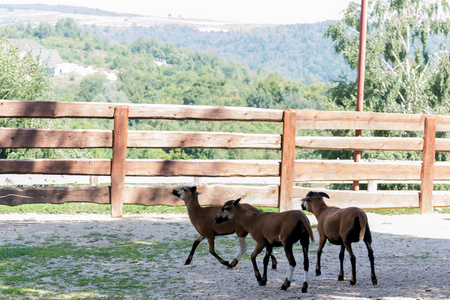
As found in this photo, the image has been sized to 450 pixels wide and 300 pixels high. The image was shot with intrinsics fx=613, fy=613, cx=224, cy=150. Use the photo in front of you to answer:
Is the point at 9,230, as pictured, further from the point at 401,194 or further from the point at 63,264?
the point at 401,194

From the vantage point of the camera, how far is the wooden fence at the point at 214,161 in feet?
33.0

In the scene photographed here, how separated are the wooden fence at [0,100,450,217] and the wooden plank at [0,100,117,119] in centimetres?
2

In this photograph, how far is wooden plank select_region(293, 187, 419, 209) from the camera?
11.0 metres

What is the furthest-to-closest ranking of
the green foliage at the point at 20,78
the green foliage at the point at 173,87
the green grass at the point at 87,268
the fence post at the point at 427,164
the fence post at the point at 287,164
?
the green foliage at the point at 173,87
the green foliage at the point at 20,78
the fence post at the point at 427,164
the fence post at the point at 287,164
the green grass at the point at 87,268

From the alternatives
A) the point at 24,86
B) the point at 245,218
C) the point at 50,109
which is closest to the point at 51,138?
the point at 50,109

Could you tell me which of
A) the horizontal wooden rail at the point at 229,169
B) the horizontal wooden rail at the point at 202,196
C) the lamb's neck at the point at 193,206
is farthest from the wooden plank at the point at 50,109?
the lamb's neck at the point at 193,206

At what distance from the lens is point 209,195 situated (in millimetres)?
10469

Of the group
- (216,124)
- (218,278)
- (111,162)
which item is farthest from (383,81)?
(216,124)

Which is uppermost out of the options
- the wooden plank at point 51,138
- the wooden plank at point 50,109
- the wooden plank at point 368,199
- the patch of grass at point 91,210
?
the wooden plank at point 50,109

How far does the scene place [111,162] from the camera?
10.2m

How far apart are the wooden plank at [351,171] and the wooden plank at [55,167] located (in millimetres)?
3407

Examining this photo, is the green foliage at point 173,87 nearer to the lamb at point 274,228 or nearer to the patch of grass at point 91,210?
the patch of grass at point 91,210

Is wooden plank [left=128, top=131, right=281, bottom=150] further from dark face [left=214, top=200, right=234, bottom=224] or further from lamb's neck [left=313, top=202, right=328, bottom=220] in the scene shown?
dark face [left=214, top=200, right=234, bottom=224]

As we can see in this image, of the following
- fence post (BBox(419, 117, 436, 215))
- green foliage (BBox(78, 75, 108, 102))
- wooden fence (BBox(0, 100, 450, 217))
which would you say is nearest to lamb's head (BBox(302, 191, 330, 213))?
wooden fence (BBox(0, 100, 450, 217))
